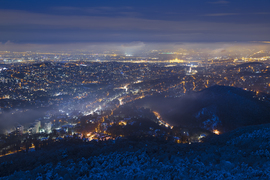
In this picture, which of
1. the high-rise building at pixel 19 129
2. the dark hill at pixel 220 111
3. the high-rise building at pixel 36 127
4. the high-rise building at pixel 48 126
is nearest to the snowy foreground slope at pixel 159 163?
the dark hill at pixel 220 111

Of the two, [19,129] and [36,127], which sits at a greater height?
[19,129]

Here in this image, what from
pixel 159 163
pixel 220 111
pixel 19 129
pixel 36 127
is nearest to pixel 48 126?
pixel 36 127

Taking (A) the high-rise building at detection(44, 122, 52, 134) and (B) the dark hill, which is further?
(A) the high-rise building at detection(44, 122, 52, 134)

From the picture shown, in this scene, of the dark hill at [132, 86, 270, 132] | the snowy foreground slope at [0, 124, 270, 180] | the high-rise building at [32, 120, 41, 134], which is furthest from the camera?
the high-rise building at [32, 120, 41, 134]

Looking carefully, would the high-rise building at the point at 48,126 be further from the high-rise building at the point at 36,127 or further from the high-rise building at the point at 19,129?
the high-rise building at the point at 19,129

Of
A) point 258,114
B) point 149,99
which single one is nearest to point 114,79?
point 149,99

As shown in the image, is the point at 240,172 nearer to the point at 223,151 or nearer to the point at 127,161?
the point at 223,151

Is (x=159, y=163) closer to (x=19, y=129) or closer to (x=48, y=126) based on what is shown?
(x=48, y=126)

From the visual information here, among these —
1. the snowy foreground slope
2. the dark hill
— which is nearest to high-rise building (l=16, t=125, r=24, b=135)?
the snowy foreground slope

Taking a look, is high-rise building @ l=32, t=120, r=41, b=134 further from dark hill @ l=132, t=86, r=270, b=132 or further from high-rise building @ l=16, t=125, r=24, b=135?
dark hill @ l=132, t=86, r=270, b=132
